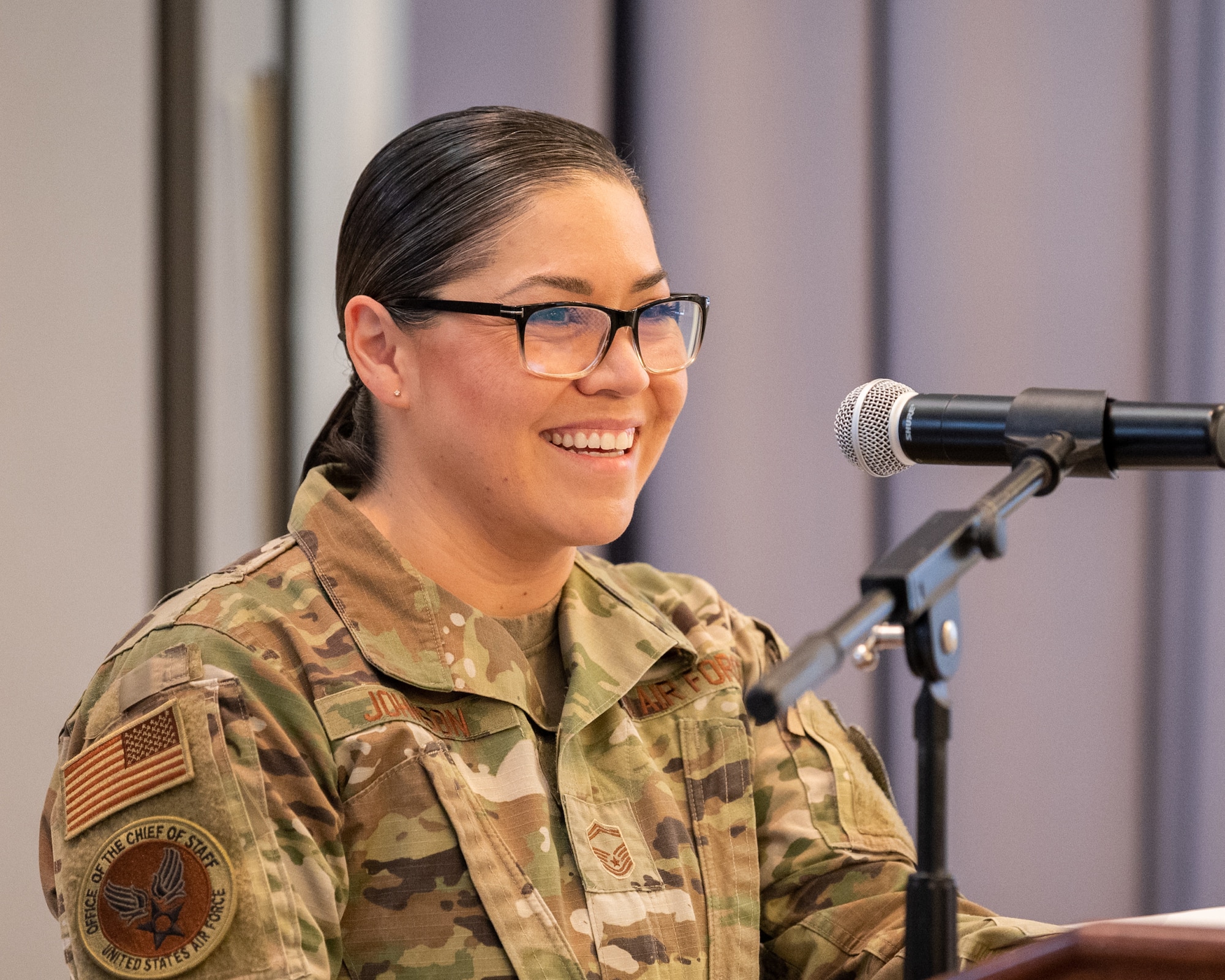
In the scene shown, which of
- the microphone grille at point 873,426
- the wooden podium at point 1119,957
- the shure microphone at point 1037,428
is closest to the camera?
the wooden podium at point 1119,957

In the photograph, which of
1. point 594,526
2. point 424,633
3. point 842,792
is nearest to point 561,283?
point 594,526

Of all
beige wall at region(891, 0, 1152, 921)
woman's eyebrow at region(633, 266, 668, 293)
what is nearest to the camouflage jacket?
woman's eyebrow at region(633, 266, 668, 293)

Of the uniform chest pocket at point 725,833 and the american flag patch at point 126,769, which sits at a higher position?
the american flag patch at point 126,769

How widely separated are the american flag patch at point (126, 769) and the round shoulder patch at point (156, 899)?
0.02 metres

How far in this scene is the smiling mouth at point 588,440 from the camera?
4.02 feet

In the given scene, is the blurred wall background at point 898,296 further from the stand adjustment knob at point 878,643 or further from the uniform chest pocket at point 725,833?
the stand adjustment knob at point 878,643

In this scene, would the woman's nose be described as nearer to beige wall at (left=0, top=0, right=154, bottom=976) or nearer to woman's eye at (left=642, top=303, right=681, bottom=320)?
woman's eye at (left=642, top=303, right=681, bottom=320)

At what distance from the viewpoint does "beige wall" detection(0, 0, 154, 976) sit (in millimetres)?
1639

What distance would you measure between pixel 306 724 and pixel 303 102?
42.6 inches

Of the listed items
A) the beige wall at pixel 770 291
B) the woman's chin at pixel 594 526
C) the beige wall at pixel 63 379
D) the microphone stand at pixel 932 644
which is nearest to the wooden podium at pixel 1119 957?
the microphone stand at pixel 932 644

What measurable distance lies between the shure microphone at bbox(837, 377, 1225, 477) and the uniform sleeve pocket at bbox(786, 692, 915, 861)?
50cm

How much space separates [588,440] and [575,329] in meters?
0.10

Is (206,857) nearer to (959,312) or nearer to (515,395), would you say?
(515,395)

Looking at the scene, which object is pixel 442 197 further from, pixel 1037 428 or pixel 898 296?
pixel 898 296
